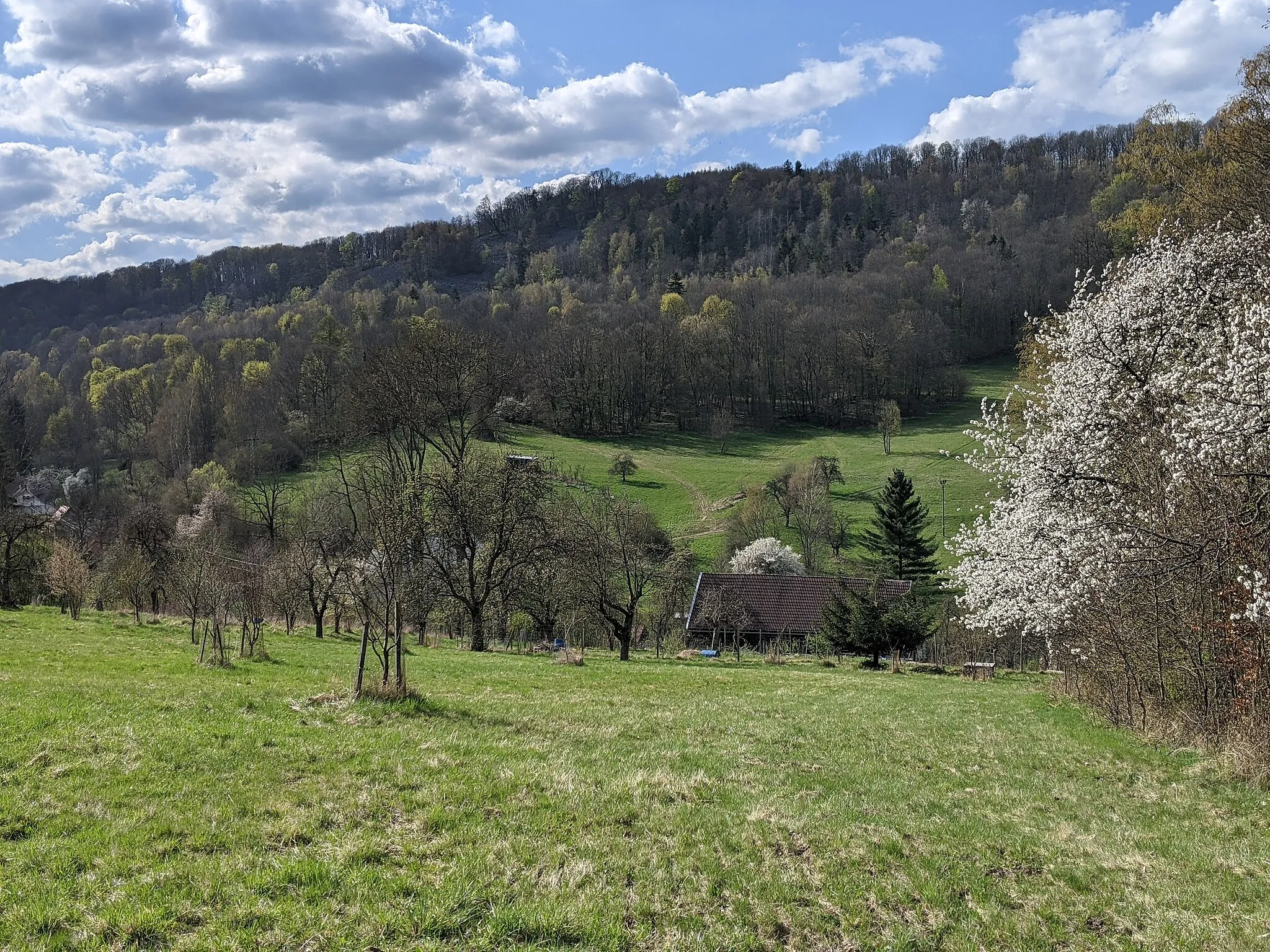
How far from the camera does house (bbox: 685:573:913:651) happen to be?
161 ft

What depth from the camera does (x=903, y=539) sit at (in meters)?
58.3

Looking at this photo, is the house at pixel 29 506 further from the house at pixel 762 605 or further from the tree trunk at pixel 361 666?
the tree trunk at pixel 361 666

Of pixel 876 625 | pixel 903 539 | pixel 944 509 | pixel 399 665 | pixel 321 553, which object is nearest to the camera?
pixel 399 665

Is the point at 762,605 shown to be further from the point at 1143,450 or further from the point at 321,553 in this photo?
the point at 1143,450

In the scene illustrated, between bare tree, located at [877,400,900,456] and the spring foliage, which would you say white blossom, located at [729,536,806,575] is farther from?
the spring foliage

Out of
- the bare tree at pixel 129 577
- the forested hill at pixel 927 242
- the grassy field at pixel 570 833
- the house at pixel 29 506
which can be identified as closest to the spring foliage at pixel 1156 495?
the grassy field at pixel 570 833

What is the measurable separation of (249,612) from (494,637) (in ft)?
80.5

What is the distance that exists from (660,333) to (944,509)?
52540 millimetres

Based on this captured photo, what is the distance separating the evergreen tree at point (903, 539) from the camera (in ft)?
190

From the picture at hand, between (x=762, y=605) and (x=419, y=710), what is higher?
(x=419, y=710)

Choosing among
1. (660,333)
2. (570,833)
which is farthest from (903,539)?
(660,333)

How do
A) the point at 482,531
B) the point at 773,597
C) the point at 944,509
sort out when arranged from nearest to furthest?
the point at 482,531 < the point at 773,597 < the point at 944,509

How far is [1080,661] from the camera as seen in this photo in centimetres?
1770

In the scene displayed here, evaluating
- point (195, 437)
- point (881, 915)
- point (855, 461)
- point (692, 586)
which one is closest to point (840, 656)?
point (692, 586)
